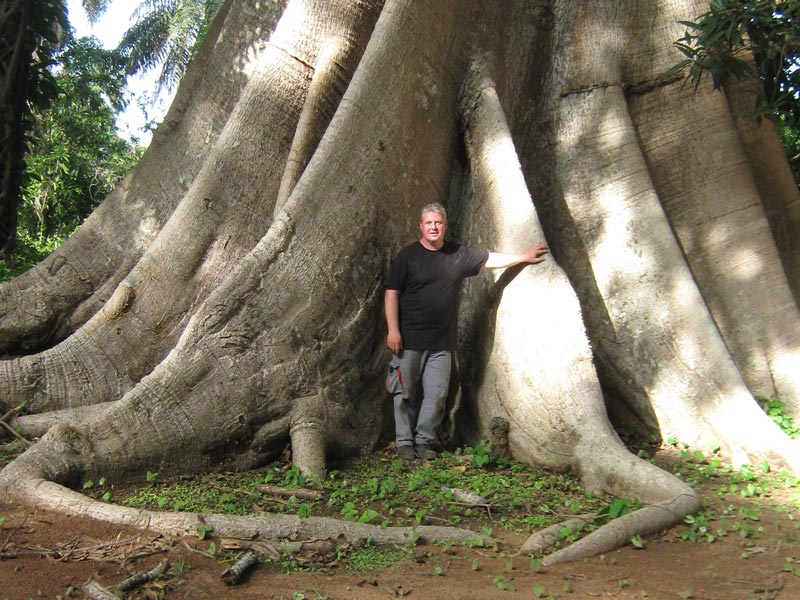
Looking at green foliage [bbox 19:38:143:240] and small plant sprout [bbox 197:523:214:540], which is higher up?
green foliage [bbox 19:38:143:240]

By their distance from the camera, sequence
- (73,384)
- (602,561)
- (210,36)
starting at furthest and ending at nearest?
(210,36)
(73,384)
(602,561)

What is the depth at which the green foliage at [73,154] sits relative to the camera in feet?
45.2

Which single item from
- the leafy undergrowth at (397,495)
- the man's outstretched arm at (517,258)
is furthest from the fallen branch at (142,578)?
the man's outstretched arm at (517,258)

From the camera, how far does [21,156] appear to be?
7.22 m

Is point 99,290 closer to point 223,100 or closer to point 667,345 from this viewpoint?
point 223,100

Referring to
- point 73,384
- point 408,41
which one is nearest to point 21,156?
point 73,384

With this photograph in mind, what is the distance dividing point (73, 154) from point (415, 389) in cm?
1116

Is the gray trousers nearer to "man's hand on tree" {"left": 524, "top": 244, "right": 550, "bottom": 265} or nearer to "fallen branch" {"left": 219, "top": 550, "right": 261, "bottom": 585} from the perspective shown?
"man's hand on tree" {"left": 524, "top": 244, "right": 550, "bottom": 265}

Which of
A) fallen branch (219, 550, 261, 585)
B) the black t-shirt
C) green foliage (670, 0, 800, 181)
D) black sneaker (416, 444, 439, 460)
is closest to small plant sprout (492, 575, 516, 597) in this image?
fallen branch (219, 550, 261, 585)

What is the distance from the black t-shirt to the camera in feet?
17.6

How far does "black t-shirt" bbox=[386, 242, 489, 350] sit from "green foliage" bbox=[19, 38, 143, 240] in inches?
274

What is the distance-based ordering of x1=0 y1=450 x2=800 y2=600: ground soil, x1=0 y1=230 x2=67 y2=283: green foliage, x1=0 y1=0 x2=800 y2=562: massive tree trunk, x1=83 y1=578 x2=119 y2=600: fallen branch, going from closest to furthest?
x1=83 y1=578 x2=119 y2=600: fallen branch
x1=0 y1=450 x2=800 y2=600: ground soil
x1=0 y1=0 x2=800 y2=562: massive tree trunk
x1=0 y1=230 x2=67 y2=283: green foliage

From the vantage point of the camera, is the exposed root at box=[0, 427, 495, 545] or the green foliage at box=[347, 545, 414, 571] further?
the exposed root at box=[0, 427, 495, 545]

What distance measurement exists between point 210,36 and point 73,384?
3.99m
